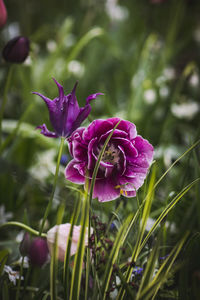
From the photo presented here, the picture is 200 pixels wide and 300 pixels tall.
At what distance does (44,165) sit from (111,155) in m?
0.34

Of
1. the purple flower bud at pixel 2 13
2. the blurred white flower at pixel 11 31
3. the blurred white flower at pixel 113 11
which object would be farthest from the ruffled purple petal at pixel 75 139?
the blurred white flower at pixel 113 11

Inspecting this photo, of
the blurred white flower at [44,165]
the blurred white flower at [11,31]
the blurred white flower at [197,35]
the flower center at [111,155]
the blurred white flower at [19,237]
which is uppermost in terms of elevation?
the blurred white flower at [197,35]

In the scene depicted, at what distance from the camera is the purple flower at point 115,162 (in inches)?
12.7

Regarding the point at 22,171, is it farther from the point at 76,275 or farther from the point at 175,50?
the point at 175,50

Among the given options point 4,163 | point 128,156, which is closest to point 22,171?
point 4,163

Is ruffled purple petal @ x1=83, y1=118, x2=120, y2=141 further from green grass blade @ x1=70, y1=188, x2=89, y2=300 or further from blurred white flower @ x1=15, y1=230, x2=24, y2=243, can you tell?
blurred white flower @ x1=15, y1=230, x2=24, y2=243

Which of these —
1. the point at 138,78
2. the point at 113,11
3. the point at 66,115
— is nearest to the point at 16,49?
the point at 66,115

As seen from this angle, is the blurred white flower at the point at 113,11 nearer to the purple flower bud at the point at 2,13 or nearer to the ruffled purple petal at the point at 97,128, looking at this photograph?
the purple flower bud at the point at 2,13

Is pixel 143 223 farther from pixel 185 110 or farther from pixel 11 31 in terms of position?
pixel 11 31

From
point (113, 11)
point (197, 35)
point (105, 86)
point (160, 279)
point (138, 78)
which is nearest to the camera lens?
point (160, 279)

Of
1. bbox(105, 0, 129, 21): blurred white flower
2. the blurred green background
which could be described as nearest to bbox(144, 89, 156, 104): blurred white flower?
the blurred green background

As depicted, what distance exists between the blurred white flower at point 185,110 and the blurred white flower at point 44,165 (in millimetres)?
405

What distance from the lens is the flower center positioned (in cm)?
34

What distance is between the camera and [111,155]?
340mm
